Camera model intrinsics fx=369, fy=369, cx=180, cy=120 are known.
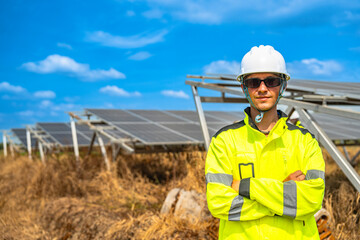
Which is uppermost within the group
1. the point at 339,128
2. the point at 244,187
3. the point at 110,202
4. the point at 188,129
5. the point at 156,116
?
the point at 156,116

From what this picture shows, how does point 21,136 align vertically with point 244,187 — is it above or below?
above

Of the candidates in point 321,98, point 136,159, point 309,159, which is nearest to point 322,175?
point 309,159

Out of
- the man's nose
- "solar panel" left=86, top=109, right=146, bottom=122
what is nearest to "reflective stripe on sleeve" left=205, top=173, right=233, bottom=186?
the man's nose

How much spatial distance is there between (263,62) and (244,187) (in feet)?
2.65

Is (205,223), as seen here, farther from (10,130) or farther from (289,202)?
(10,130)

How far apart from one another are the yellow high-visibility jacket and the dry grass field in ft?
9.74

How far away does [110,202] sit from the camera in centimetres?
827

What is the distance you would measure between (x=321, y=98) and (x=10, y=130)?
2488 centimetres

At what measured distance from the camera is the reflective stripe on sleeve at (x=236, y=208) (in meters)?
2.24

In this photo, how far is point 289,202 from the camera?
221 cm

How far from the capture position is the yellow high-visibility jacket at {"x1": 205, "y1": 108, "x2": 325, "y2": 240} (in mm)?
2217

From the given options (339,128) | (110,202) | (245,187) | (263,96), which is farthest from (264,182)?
(339,128)

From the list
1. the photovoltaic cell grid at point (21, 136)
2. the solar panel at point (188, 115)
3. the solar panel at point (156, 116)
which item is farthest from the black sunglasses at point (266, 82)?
the photovoltaic cell grid at point (21, 136)

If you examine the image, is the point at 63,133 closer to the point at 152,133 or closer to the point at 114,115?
the point at 114,115
